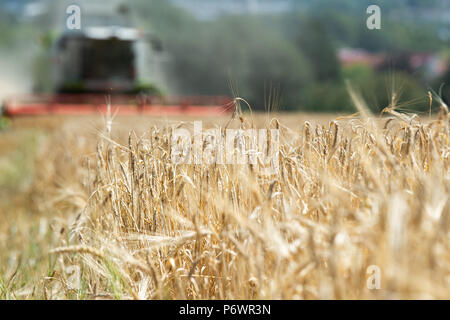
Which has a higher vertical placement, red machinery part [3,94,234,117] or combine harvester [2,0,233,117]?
combine harvester [2,0,233,117]

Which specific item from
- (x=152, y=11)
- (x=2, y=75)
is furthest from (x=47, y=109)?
(x=152, y=11)

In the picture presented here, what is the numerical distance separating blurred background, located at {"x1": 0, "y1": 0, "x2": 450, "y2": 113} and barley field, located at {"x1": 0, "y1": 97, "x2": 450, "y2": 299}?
17389mm

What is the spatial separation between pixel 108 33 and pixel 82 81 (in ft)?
6.44

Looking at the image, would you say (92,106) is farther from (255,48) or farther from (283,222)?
(255,48)

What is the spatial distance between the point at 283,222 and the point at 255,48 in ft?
204

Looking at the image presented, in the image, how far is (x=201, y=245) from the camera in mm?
2371

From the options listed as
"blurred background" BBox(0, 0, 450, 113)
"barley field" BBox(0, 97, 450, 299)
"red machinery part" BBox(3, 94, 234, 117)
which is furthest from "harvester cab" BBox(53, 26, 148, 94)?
"barley field" BBox(0, 97, 450, 299)

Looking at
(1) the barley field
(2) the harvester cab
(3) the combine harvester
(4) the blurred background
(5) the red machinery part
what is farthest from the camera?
(4) the blurred background

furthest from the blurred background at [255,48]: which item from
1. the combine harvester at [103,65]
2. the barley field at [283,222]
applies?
the barley field at [283,222]

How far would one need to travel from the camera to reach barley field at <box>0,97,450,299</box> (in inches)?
58.5

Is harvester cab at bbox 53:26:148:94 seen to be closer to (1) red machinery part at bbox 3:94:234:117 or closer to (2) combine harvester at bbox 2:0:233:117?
(2) combine harvester at bbox 2:0:233:117

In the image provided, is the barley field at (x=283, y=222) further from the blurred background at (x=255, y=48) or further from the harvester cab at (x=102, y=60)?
the harvester cab at (x=102, y=60)

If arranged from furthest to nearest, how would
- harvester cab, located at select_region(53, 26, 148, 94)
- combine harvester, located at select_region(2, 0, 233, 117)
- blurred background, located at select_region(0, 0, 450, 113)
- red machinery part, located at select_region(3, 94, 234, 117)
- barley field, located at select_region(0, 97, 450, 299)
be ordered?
1. blurred background, located at select_region(0, 0, 450, 113)
2. harvester cab, located at select_region(53, 26, 148, 94)
3. combine harvester, located at select_region(2, 0, 233, 117)
4. red machinery part, located at select_region(3, 94, 234, 117)
5. barley field, located at select_region(0, 97, 450, 299)
